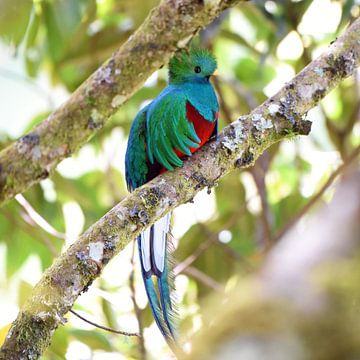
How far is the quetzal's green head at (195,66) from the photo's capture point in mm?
3156

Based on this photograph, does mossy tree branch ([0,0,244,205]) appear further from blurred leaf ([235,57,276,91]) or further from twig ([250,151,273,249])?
blurred leaf ([235,57,276,91])

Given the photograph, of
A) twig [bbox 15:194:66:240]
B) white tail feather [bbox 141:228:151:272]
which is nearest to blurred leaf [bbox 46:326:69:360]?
white tail feather [bbox 141:228:151:272]

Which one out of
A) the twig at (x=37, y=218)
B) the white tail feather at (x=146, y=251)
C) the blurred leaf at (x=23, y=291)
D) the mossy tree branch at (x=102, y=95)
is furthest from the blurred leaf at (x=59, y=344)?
the mossy tree branch at (x=102, y=95)

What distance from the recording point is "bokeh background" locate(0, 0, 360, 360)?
12.3 feet

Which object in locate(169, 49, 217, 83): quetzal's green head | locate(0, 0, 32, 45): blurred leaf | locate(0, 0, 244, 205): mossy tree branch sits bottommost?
locate(0, 0, 244, 205): mossy tree branch

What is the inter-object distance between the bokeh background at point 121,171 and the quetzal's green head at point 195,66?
75 centimetres

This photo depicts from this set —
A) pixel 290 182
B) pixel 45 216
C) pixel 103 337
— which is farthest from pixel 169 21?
pixel 290 182

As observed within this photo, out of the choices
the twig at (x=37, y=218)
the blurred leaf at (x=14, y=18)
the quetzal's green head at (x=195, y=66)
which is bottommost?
the quetzal's green head at (x=195, y=66)

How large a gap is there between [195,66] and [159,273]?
3.28ft

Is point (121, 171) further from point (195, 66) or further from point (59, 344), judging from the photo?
point (59, 344)

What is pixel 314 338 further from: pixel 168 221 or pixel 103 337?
pixel 103 337

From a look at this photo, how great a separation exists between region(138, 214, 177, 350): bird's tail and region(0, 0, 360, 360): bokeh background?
1.70ft

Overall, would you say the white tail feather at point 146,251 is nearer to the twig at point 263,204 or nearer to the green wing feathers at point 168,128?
the green wing feathers at point 168,128

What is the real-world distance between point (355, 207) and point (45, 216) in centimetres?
293
